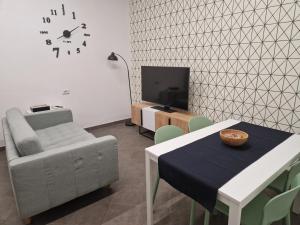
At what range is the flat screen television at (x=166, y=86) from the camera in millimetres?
3051

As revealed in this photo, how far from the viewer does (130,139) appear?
3707mm

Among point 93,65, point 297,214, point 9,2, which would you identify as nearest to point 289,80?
point 297,214

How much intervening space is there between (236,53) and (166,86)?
1.14m

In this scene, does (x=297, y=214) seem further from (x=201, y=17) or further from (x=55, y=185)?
(x=201, y=17)

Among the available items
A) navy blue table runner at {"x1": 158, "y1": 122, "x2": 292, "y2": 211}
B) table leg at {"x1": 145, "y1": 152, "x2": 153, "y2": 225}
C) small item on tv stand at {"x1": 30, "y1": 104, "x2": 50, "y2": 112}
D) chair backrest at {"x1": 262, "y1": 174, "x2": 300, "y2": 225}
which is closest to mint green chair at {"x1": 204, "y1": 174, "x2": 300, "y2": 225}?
chair backrest at {"x1": 262, "y1": 174, "x2": 300, "y2": 225}

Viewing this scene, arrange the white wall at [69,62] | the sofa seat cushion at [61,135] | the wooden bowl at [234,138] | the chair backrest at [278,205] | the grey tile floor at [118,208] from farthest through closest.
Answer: the white wall at [69,62] < the sofa seat cushion at [61,135] < the grey tile floor at [118,208] < the wooden bowl at [234,138] < the chair backrest at [278,205]

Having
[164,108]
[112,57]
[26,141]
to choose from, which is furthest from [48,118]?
[164,108]

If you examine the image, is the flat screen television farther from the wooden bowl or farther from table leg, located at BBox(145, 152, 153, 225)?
table leg, located at BBox(145, 152, 153, 225)

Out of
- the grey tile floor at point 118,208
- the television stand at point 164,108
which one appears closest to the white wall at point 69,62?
the television stand at point 164,108

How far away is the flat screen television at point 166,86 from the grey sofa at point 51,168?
1426 mm

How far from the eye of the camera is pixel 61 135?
110 inches

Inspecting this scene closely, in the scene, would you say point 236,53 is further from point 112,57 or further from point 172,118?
point 112,57

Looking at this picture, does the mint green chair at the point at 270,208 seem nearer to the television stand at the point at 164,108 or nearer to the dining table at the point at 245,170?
the dining table at the point at 245,170

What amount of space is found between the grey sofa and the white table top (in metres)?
0.68
